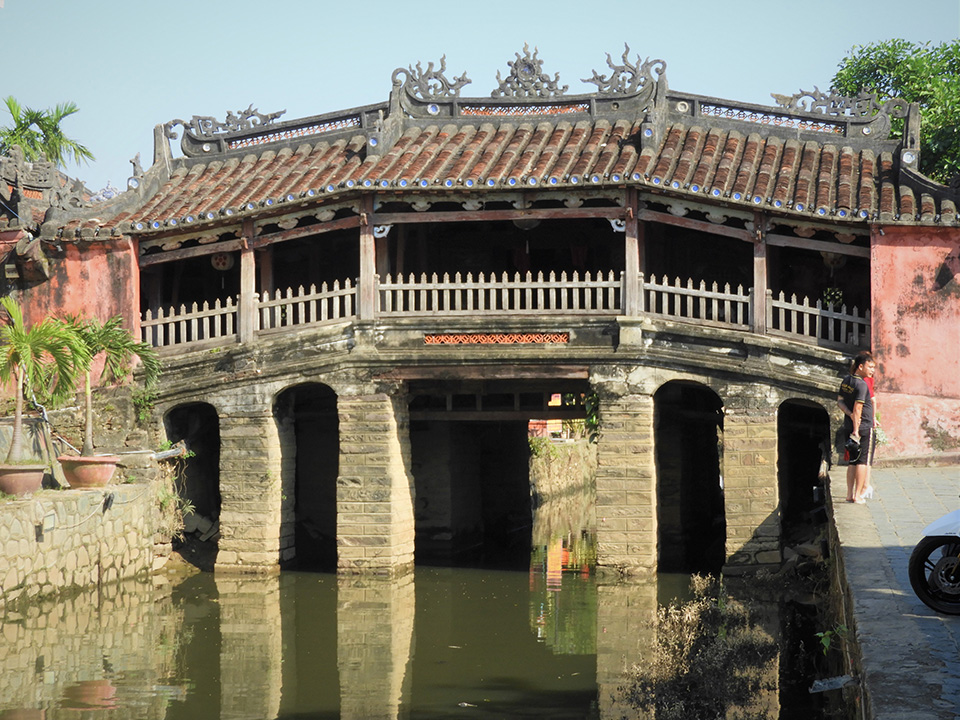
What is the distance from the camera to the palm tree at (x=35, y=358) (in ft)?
47.5

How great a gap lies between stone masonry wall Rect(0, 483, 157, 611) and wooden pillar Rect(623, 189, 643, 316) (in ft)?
22.7

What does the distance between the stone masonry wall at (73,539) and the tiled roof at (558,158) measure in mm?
3908

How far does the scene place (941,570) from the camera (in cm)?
808

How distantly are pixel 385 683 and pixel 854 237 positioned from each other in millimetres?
8651

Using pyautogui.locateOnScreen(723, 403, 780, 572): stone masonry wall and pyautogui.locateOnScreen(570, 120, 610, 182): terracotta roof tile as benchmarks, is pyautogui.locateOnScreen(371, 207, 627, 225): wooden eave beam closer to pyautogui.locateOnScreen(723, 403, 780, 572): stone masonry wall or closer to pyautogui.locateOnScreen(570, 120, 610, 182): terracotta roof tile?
pyautogui.locateOnScreen(570, 120, 610, 182): terracotta roof tile

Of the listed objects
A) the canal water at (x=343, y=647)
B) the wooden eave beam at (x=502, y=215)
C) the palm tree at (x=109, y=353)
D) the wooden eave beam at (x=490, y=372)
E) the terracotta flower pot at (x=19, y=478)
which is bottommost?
the canal water at (x=343, y=647)

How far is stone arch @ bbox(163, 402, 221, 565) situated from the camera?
58.0ft

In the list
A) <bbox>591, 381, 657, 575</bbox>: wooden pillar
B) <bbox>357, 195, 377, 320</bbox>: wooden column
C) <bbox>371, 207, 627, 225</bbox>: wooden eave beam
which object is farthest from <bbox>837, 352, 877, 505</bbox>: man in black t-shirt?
<bbox>357, 195, 377, 320</bbox>: wooden column

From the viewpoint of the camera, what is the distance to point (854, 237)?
1580 centimetres

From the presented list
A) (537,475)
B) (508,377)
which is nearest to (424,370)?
(508,377)

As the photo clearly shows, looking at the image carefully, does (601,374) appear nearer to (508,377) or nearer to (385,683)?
(508,377)

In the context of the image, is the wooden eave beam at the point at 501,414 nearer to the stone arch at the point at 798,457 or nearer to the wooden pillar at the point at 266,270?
the wooden pillar at the point at 266,270

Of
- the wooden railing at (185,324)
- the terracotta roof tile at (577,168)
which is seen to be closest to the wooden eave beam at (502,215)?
the terracotta roof tile at (577,168)

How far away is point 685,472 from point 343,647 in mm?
7963
